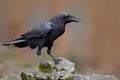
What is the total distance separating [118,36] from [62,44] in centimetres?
149

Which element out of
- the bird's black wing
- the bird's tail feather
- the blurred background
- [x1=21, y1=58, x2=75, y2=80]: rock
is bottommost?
the blurred background

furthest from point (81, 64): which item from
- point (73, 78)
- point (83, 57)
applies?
point (73, 78)

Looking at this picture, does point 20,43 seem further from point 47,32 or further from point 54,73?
point 54,73

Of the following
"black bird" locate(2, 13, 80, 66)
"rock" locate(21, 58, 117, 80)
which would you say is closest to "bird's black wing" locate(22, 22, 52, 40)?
"black bird" locate(2, 13, 80, 66)

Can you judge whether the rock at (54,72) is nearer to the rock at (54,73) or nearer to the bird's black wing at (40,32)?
the rock at (54,73)

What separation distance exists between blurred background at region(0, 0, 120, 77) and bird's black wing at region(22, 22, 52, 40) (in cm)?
730

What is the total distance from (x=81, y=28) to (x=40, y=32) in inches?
299

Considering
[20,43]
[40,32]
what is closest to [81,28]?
[20,43]

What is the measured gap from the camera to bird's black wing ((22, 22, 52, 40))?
341 inches

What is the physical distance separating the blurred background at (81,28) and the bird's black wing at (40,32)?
730 centimetres

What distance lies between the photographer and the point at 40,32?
28.5 ft

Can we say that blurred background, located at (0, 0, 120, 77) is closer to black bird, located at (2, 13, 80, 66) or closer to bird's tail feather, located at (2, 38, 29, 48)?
bird's tail feather, located at (2, 38, 29, 48)

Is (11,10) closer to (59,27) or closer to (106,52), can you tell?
(106,52)

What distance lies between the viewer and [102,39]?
53.9 ft
